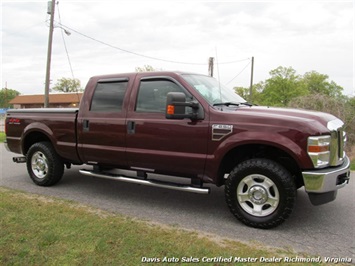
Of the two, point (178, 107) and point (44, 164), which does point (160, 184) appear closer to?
point (178, 107)

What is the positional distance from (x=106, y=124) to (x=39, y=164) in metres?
1.89

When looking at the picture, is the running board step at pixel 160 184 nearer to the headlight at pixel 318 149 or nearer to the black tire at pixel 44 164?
the black tire at pixel 44 164

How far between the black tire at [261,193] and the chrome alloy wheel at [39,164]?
3515mm

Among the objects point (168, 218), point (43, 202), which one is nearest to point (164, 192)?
point (168, 218)

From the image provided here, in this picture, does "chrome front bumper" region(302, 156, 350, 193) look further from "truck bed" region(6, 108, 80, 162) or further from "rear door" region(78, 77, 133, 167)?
"truck bed" region(6, 108, 80, 162)

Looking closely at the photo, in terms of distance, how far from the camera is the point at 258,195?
384cm

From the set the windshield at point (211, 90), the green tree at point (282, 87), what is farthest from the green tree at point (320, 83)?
the windshield at point (211, 90)

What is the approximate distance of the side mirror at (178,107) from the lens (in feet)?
12.8

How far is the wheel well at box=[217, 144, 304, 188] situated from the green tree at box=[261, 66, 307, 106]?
171ft

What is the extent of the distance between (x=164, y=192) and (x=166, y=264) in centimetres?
256

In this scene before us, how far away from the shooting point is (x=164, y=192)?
5.45m

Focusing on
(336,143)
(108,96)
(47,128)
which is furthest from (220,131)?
(47,128)

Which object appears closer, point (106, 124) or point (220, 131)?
point (220, 131)

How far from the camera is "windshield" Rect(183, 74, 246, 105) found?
4.33 meters
